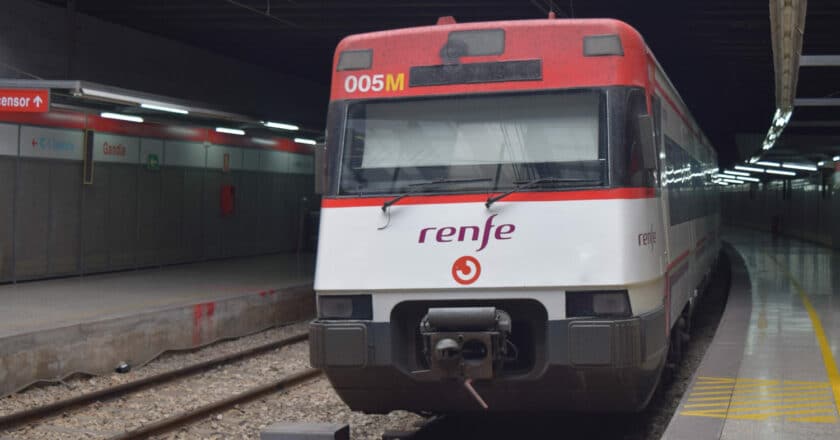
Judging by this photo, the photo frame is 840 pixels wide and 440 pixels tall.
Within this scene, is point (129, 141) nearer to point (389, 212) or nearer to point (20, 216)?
point (20, 216)

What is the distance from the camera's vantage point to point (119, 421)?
9.55 metres

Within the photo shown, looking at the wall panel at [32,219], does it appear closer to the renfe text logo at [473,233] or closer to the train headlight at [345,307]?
the train headlight at [345,307]

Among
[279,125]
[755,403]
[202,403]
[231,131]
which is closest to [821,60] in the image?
[755,403]

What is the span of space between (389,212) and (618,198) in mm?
1562

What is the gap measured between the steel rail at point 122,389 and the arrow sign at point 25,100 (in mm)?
3903

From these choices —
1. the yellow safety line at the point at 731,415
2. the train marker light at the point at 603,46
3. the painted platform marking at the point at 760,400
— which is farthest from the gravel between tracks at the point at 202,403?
the train marker light at the point at 603,46

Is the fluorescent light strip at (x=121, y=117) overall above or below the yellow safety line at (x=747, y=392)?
above

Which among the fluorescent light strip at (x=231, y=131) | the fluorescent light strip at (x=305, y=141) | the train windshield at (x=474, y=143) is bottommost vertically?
the train windshield at (x=474, y=143)

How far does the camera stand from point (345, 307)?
22.8ft

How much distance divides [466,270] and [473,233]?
10.1 inches

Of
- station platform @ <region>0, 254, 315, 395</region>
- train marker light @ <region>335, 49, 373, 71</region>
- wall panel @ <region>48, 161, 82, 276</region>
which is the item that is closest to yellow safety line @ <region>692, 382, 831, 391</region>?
train marker light @ <region>335, 49, 373, 71</region>

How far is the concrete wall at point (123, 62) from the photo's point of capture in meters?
15.5

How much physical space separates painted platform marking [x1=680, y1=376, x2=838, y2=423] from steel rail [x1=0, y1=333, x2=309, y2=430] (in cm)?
587

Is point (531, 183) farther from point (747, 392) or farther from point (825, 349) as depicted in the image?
point (825, 349)
